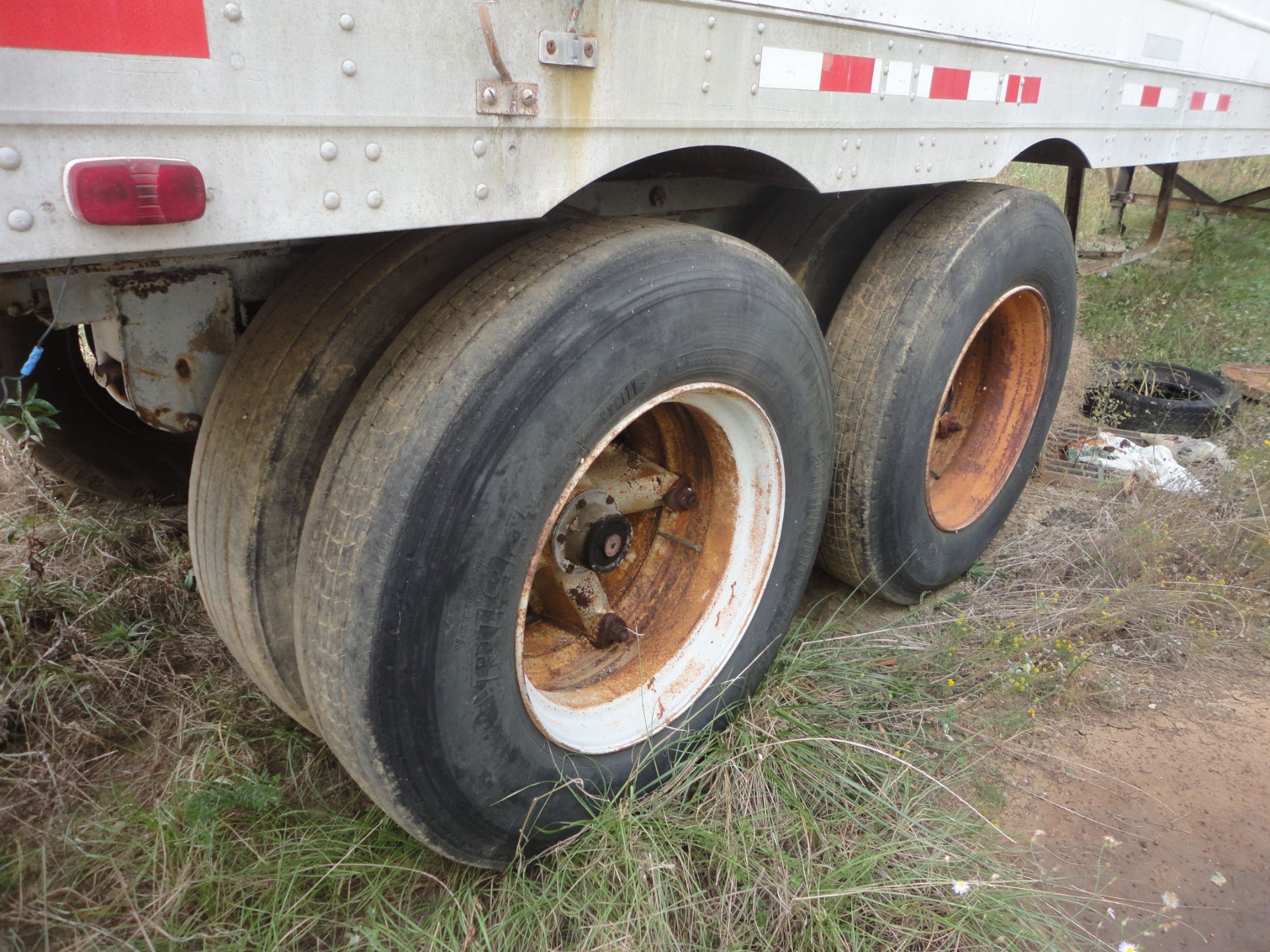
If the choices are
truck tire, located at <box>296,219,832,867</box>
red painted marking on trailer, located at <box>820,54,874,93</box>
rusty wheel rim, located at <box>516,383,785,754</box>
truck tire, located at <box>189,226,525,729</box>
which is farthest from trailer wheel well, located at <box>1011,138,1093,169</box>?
truck tire, located at <box>189,226,525,729</box>

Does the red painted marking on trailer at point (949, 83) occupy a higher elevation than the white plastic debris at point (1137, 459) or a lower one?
higher

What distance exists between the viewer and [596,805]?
5.90ft

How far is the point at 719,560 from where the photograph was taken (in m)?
2.09

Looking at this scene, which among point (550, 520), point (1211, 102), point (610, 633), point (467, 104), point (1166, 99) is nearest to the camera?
point (467, 104)

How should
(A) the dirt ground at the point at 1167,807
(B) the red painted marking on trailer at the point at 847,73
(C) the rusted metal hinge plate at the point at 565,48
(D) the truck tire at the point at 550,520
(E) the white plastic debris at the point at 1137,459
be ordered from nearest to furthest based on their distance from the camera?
(C) the rusted metal hinge plate at the point at 565,48 < (D) the truck tire at the point at 550,520 < (B) the red painted marking on trailer at the point at 847,73 < (A) the dirt ground at the point at 1167,807 < (E) the white plastic debris at the point at 1137,459

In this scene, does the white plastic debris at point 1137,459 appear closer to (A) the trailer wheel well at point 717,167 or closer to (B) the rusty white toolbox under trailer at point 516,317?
(B) the rusty white toolbox under trailer at point 516,317

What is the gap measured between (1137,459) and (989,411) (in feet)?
4.22

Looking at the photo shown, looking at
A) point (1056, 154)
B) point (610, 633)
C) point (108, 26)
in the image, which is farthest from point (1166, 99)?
point (108, 26)

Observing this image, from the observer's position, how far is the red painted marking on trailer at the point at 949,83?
2014mm

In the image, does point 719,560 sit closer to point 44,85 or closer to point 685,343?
point 685,343

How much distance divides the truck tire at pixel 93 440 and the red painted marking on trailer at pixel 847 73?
1.94m

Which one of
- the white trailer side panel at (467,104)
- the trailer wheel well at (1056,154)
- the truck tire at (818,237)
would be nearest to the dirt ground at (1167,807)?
the truck tire at (818,237)

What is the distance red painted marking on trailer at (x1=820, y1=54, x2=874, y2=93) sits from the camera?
1722mm

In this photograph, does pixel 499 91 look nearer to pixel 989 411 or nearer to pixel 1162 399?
pixel 989 411
